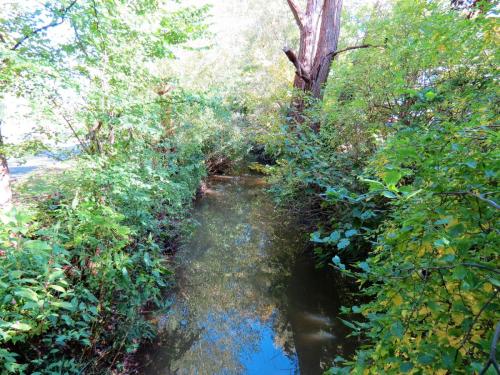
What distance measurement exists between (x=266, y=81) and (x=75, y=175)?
34.9ft

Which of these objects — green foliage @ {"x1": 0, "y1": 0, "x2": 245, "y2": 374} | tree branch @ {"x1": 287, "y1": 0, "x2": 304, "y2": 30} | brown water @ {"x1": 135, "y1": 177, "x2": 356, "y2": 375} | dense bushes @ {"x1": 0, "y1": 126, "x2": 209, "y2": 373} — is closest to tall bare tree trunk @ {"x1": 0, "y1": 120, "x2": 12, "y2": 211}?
green foliage @ {"x1": 0, "y1": 0, "x2": 245, "y2": 374}

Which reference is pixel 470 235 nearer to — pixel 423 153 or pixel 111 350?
pixel 423 153

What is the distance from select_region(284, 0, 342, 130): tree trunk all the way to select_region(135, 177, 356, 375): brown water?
3.17 m

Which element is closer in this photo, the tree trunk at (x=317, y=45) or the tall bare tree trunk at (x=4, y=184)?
the tall bare tree trunk at (x=4, y=184)

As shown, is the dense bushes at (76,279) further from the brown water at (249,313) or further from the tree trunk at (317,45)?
the tree trunk at (317,45)

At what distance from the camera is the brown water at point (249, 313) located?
3025 millimetres

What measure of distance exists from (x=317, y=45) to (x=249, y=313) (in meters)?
5.45

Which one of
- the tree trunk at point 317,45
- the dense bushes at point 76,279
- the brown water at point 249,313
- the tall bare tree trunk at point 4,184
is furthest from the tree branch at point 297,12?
the tall bare tree trunk at point 4,184

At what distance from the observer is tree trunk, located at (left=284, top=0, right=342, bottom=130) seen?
18.4ft

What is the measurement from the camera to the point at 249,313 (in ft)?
12.4

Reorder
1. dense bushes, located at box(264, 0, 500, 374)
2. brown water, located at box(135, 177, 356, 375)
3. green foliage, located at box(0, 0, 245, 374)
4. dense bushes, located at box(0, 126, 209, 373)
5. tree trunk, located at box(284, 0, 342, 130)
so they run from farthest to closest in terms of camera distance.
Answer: tree trunk, located at box(284, 0, 342, 130)
brown water, located at box(135, 177, 356, 375)
green foliage, located at box(0, 0, 245, 374)
dense bushes, located at box(0, 126, 209, 373)
dense bushes, located at box(264, 0, 500, 374)

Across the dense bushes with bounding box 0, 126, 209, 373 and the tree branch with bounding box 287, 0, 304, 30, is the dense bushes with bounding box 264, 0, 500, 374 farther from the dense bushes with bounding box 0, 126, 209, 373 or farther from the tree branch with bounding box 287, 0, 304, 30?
the tree branch with bounding box 287, 0, 304, 30

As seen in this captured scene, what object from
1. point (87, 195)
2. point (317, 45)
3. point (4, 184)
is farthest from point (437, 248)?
point (317, 45)

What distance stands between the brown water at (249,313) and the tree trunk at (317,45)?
317 cm
